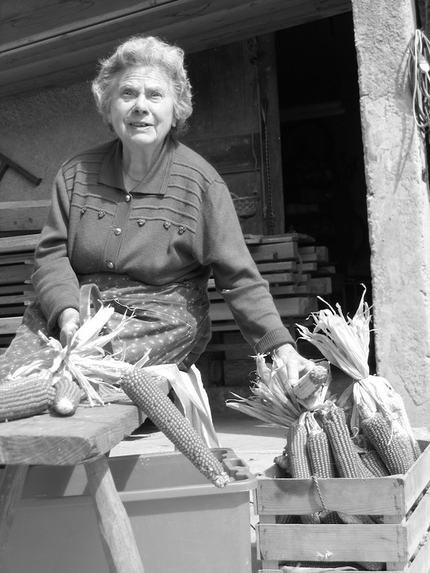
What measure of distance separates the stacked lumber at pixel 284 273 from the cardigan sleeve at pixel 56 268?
10.8 feet

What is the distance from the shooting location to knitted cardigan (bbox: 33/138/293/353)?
9.60 feet

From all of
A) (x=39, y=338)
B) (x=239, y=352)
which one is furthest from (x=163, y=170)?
(x=239, y=352)

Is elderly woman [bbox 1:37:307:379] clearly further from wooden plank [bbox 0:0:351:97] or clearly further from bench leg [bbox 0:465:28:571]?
wooden plank [bbox 0:0:351:97]

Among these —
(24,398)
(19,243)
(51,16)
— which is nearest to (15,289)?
(19,243)

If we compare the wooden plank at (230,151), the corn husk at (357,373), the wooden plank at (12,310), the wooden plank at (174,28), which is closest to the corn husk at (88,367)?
the corn husk at (357,373)

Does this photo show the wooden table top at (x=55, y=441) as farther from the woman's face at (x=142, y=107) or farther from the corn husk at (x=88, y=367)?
the woman's face at (x=142, y=107)

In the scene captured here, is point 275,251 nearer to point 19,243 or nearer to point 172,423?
point 19,243

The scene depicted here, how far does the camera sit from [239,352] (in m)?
7.32

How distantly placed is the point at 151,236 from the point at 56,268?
39 centimetres

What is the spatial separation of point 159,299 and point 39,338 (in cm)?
47

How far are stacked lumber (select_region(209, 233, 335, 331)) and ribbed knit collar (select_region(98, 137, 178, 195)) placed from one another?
10.3 feet

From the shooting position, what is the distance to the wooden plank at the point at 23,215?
6.67 meters

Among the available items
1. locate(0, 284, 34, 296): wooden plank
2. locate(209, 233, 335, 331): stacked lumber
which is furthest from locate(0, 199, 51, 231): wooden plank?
locate(209, 233, 335, 331): stacked lumber

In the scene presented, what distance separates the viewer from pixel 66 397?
2016 millimetres
